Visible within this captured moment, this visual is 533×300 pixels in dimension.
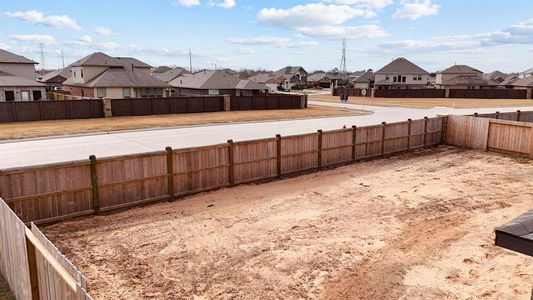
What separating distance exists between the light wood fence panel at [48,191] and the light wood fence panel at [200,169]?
9.37 ft

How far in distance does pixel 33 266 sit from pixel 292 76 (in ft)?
391

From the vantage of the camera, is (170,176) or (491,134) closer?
(170,176)

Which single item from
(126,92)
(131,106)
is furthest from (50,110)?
(126,92)

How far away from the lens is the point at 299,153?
1745 cm

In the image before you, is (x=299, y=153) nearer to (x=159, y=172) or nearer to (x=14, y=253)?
(x=159, y=172)

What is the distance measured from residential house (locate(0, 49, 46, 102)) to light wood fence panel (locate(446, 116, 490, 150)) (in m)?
40.8

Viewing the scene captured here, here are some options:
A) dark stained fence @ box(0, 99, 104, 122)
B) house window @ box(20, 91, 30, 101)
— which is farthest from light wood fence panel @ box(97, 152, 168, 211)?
house window @ box(20, 91, 30, 101)

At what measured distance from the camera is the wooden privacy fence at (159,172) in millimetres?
11273

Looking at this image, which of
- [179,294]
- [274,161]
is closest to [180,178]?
[274,161]

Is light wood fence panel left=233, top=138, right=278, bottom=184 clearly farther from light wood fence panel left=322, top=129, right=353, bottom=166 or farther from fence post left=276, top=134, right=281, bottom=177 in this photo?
light wood fence panel left=322, top=129, right=353, bottom=166

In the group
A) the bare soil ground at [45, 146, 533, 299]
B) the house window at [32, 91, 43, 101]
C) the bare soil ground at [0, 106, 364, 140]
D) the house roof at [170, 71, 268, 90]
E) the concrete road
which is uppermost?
the house roof at [170, 71, 268, 90]

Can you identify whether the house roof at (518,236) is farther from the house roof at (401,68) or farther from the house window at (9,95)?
the house roof at (401,68)

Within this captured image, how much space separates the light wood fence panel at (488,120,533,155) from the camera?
21.3 m

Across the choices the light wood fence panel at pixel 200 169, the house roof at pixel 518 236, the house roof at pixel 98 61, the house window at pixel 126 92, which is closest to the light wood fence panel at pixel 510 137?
the light wood fence panel at pixel 200 169
